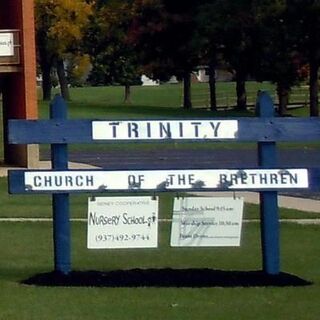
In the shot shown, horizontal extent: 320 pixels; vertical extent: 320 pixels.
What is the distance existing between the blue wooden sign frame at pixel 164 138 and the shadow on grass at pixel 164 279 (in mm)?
164

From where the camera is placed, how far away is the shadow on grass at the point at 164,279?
12047 millimetres

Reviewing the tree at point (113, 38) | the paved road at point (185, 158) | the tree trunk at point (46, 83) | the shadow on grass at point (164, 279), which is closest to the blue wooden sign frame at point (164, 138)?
the shadow on grass at point (164, 279)

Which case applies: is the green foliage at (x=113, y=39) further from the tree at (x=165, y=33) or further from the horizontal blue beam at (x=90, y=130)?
the horizontal blue beam at (x=90, y=130)

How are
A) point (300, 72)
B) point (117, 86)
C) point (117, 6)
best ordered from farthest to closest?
point (117, 86)
point (117, 6)
point (300, 72)

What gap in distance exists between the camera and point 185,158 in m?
35.4

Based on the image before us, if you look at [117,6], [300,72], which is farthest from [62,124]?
[117,6]

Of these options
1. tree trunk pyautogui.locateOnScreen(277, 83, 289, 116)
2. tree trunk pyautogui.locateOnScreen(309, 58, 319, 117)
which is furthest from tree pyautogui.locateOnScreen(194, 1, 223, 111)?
tree trunk pyautogui.locateOnScreen(309, 58, 319, 117)

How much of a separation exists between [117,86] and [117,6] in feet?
A: 118

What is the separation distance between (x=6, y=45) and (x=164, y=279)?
23.6 m

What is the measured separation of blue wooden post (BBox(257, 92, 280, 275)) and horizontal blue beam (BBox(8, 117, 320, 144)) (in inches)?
5.0

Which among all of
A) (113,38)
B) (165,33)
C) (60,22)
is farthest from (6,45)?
(113,38)

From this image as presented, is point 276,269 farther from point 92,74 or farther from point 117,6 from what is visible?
point 92,74

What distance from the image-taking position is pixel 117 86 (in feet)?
360

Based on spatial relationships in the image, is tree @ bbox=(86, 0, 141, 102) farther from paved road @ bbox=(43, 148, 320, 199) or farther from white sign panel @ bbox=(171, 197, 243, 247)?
white sign panel @ bbox=(171, 197, 243, 247)
